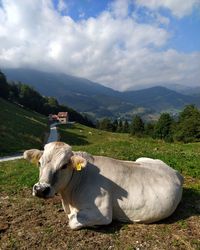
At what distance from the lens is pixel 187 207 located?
10.9m

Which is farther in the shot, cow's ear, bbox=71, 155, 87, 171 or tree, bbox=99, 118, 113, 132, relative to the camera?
tree, bbox=99, 118, 113, 132

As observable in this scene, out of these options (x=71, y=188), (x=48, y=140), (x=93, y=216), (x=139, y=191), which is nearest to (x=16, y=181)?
(x=71, y=188)

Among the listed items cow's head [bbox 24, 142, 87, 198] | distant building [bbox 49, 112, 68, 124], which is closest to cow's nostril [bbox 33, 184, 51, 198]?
cow's head [bbox 24, 142, 87, 198]

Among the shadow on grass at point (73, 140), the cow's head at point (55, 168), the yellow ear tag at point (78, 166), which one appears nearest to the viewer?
the cow's head at point (55, 168)

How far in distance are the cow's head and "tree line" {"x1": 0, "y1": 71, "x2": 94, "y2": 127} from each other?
13494cm

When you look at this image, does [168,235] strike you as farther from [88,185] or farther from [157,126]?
[157,126]

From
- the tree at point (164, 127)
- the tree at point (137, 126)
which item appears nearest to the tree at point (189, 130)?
the tree at point (164, 127)

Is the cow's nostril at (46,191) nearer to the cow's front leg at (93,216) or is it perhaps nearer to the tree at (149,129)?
the cow's front leg at (93,216)

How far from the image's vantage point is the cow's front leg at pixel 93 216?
8.95 metres

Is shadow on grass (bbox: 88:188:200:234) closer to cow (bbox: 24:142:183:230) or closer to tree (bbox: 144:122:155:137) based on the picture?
cow (bbox: 24:142:183:230)

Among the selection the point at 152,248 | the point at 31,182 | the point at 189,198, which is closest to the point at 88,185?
the point at 152,248

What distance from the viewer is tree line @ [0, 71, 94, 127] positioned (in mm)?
141375

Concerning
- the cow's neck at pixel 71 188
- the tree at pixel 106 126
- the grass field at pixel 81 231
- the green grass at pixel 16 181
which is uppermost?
the cow's neck at pixel 71 188

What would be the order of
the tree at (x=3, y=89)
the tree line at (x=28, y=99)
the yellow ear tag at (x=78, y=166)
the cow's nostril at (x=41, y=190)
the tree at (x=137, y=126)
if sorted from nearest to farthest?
the cow's nostril at (x=41, y=190), the yellow ear tag at (x=78, y=166), the tree at (x=137, y=126), the tree at (x=3, y=89), the tree line at (x=28, y=99)
